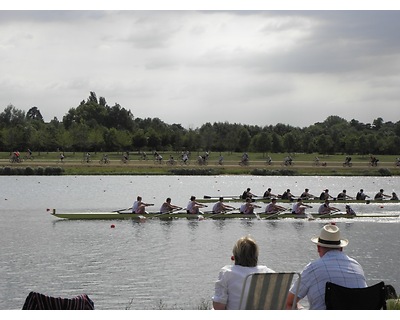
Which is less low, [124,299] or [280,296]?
[280,296]

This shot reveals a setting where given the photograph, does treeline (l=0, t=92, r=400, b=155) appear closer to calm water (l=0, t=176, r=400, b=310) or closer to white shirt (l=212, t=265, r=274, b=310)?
calm water (l=0, t=176, r=400, b=310)

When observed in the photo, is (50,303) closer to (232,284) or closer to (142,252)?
(232,284)

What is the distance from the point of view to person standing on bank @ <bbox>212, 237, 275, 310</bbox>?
579 centimetres

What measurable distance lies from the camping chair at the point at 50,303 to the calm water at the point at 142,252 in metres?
6.28

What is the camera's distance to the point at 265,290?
5.81m

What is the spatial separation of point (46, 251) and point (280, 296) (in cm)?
1504

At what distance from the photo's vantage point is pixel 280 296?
5910 mm

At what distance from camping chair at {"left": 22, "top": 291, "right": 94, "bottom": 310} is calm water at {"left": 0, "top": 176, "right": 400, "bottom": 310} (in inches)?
247

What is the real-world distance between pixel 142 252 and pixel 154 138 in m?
67.8

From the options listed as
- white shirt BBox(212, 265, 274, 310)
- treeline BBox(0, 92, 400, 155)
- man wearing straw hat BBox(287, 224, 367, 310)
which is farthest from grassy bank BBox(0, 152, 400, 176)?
white shirt BBox(212, 265, 274, 310)

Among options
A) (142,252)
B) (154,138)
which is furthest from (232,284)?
(154,138)

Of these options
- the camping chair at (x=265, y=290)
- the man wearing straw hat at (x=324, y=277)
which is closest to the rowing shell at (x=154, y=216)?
the man wearing straw hat at (x=324, y=277)

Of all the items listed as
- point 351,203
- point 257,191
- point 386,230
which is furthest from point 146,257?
point 257,191
